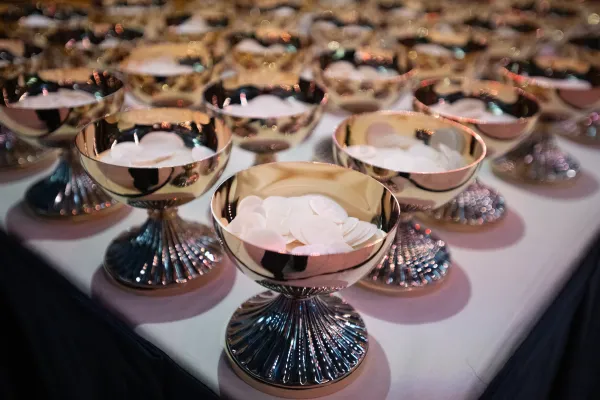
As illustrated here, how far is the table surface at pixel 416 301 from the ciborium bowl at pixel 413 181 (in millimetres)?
21

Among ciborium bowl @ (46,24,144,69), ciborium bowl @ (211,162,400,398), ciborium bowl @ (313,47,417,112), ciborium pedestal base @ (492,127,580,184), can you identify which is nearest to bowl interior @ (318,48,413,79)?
ciborium bowl @ (313,47,417,112)

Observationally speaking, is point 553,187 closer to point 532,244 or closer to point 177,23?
point 532,244

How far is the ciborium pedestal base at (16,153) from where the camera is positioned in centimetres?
75

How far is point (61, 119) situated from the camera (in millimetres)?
583

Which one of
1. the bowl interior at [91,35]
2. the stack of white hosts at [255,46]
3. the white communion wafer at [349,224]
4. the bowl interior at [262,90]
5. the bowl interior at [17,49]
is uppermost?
the white communion wafer at [349,224]

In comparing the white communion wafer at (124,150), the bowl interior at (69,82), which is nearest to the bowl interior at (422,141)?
the white communion wafer at (124,150)

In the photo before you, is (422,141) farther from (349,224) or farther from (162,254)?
(162,254)

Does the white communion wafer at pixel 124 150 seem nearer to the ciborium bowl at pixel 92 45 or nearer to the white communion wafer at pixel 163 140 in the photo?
the white communion wafer at pixel 163 140

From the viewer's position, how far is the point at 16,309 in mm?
649

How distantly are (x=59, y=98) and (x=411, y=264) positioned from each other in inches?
19.9

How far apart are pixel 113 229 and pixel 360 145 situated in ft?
1.04

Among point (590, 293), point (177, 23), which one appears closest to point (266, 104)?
point (590, 293)

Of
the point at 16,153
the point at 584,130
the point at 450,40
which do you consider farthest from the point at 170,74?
the point at 584,130

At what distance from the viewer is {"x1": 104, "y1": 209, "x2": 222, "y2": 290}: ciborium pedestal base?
1.74ft
